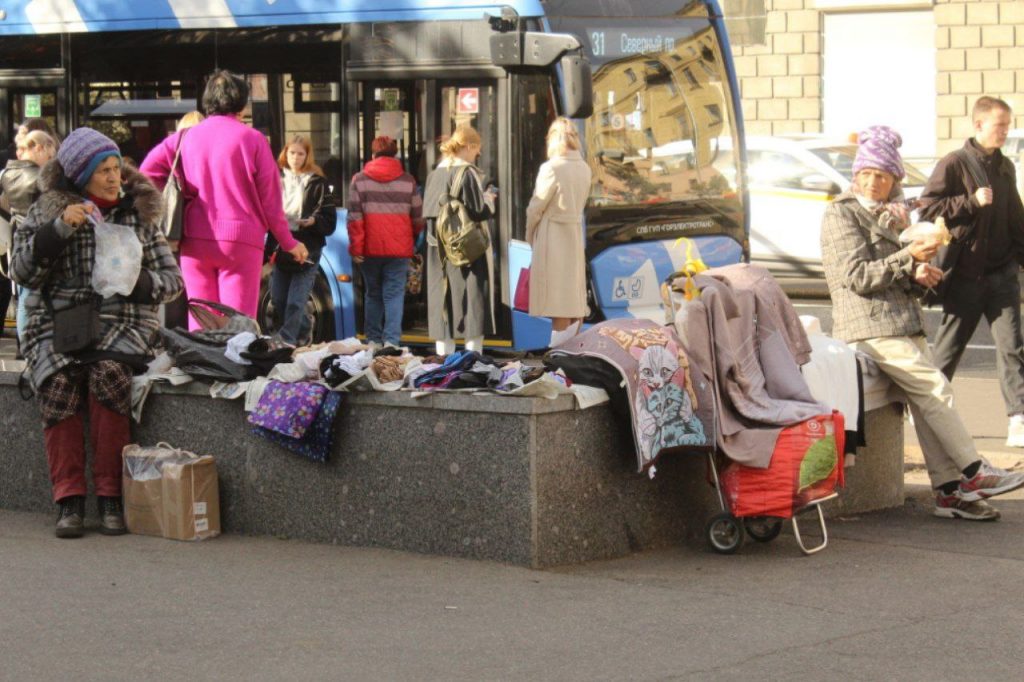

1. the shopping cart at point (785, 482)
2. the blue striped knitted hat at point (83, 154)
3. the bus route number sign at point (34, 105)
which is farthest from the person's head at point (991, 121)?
the bus route number sign at point (34, 105)

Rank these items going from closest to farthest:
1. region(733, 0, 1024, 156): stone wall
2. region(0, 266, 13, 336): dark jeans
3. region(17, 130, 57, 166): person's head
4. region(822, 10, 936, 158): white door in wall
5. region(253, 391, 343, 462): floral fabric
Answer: region(253, 391, 343, 462): floral fabric, region(17, 130, 57, 166): person's head, region(0, 266, 13, 336): dark jeans, region(733, 0, 1024, 156): stone wall, region(822, 10, 936, 158): white door in wall

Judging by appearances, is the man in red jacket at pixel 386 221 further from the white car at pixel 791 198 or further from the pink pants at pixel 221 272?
the white car at pixel 791 198

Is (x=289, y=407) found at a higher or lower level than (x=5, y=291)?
lower

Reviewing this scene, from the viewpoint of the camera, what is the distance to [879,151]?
8.26 meters

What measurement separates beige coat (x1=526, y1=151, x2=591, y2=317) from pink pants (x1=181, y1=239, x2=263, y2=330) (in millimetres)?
3366

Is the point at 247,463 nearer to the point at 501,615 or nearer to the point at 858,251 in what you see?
the point at 501,615

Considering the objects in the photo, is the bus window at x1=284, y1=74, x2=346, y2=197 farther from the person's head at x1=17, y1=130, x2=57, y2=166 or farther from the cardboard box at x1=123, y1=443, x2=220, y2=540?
the cardboard box at x1=123, y1=443, x2=220, y2=540

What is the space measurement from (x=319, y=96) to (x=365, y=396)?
6.86 m

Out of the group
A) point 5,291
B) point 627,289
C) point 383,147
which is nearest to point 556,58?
point 383,147

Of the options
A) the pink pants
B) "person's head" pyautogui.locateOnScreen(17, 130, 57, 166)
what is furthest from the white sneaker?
"person's head" pyautogui.locateOnScreen(17, 130, 57, 166)

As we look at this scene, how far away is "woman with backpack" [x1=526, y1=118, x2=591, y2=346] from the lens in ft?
40.6

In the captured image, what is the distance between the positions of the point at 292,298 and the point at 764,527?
588 cm

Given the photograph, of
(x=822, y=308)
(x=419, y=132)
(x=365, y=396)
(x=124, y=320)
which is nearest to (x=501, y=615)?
(x=365, y=396)

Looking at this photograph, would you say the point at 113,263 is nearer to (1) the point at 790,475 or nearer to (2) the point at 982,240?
(1) the point at 790,475
